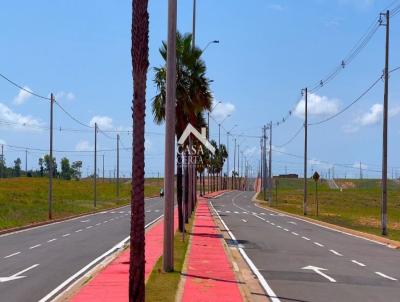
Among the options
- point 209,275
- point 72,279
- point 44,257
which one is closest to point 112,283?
point 72,279

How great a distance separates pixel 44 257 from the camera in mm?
22812

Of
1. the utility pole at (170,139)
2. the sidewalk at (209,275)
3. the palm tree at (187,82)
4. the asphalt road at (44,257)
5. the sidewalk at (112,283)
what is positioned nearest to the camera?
the sidewalk at (112,283)

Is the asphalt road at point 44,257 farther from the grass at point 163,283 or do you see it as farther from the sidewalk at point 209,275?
the sidewalk at point 209,275

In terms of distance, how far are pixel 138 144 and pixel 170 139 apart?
6802mm

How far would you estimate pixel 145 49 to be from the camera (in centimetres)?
1026

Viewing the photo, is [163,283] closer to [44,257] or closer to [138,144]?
[138,144]

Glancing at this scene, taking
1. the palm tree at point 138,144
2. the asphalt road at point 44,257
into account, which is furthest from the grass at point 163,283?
the palm tree at point 138,144

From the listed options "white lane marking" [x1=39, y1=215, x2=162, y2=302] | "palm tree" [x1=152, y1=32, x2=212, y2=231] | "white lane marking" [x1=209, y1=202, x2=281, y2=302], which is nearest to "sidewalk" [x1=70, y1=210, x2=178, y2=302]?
"white lane marking" [x1=39, y1=215, x2=162, y2=302]

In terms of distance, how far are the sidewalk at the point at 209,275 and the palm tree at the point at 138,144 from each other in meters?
3.47

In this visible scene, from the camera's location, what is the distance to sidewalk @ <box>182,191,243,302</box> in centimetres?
1404

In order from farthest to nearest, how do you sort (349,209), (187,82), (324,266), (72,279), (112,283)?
(349,209) → (187,82) → (324,266) → (72,279) → (112,283)

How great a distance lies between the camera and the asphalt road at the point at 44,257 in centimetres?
1549

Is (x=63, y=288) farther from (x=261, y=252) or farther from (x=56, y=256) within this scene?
(x=261, y=252)

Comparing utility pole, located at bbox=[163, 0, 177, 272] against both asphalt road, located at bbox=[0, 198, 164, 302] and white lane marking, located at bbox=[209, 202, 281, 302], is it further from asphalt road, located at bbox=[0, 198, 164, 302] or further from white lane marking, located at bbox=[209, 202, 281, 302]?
asphalt road, located at bbox=[0, 198, 164, 302]
